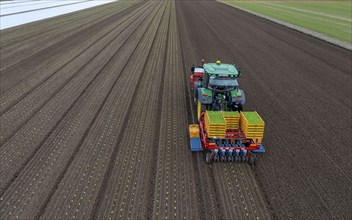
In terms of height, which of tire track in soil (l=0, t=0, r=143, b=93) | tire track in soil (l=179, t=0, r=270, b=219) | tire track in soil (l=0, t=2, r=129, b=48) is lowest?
tire track in soil (l=179, t=0, r=270, b=219)

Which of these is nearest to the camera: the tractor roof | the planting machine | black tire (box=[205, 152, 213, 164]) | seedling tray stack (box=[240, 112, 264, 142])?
seedling tray stack (box=[240, 112, 264, 142])

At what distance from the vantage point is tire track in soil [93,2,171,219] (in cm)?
649

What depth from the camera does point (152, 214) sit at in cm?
639

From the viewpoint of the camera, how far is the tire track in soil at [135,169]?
649cm

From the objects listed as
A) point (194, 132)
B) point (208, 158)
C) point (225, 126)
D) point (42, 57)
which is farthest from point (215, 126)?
point (42, 57)

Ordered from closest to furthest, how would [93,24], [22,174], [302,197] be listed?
[302,197], [22,174], [93,24]

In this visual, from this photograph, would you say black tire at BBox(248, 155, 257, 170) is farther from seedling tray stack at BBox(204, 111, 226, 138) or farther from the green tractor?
the green tractor

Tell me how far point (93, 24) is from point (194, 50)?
1582 cm

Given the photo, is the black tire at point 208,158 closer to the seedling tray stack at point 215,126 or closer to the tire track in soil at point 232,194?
the tire track in soil at point 232,194

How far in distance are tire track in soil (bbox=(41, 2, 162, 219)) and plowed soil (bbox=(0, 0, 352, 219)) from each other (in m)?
0.03

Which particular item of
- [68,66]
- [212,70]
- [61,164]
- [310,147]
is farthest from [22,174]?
[68,66]

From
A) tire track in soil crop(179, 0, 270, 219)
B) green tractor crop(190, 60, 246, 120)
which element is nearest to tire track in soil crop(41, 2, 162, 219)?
tire track in soil crop(179, 0, 270, 219)

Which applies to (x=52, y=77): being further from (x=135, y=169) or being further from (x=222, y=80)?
(x=222, y=80)

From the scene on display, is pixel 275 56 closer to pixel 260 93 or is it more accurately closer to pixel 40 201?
pixel 260 93
